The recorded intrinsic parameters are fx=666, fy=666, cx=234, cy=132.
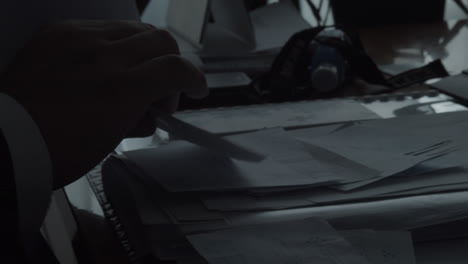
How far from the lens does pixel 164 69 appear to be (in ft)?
2.09

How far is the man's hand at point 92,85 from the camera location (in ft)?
1.93

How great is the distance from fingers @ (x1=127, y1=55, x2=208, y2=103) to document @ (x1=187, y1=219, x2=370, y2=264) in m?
0.18

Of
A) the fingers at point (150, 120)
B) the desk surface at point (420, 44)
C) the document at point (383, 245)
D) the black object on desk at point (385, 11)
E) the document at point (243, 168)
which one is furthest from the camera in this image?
the black object on desk at point (385, 11)

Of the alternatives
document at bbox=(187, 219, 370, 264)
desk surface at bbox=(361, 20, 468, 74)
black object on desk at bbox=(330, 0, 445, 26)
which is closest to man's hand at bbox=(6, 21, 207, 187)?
document at bbox=(187, 219, 370, 264)

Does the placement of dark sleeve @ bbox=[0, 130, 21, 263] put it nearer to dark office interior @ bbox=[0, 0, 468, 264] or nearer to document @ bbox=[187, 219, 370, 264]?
dark office interior @ bbox=[0, 0, 468, 264]

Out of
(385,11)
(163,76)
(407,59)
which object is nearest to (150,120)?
(163,76)

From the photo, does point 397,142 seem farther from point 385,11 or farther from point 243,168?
point 385,11

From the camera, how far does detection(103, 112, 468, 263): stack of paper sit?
490 millimetres

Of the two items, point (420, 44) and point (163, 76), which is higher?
point (163, 76)

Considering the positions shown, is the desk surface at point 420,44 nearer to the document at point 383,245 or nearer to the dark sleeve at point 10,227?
the document at point 383,245

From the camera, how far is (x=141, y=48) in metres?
0.68

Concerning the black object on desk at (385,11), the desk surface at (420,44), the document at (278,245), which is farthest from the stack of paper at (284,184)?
the black object on desk at (385,11)

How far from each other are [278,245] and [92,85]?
0.82ft

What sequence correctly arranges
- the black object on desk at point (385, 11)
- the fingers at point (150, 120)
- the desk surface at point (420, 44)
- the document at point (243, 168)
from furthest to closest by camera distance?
the black object on desk at point (385, 11) → the desk surface at point (420, 44) → the fingers at point (150, 120) → the document at point (243, 168)
